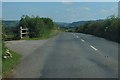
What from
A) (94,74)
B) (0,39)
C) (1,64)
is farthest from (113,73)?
(0,39)

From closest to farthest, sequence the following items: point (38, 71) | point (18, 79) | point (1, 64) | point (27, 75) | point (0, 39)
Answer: point (18, 79), point (27, 75), point (38, 71), point (1, 64), point (0, 39)

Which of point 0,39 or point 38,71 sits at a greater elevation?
point 0,39

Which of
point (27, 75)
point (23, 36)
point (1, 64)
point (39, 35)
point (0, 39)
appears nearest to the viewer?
point (27, 75)

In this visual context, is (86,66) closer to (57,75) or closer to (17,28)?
(57,75)

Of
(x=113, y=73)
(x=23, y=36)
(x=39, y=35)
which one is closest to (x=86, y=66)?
(x=113, y=73)

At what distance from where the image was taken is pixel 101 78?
9.75m

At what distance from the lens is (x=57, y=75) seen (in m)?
10.3

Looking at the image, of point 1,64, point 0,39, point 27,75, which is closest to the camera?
point 27,75

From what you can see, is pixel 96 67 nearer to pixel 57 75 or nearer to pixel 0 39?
pixel 57 75

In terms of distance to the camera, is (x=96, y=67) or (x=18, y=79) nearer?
(x=18, y=79)

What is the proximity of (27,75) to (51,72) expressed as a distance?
0.91 m

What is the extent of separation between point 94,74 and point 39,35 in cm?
3176

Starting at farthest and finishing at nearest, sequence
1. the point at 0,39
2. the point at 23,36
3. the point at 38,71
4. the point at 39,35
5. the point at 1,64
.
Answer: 1. the point at 39,35
2. the point at 23,36
3. the point at 0,39
4. the point at 1,64
5. the point at 38,71

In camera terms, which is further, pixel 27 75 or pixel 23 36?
pixel 23 36
